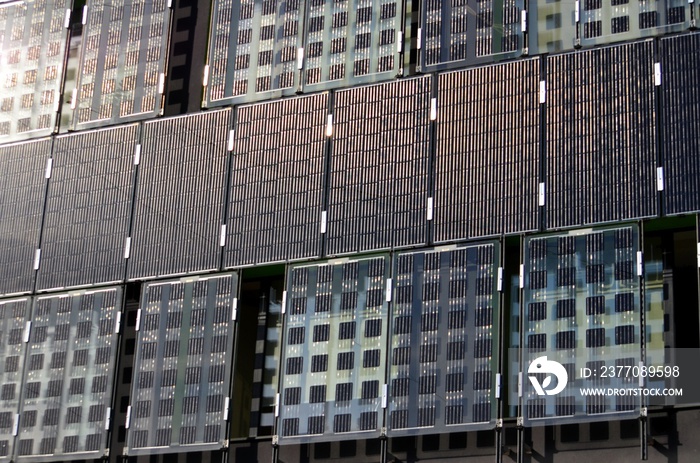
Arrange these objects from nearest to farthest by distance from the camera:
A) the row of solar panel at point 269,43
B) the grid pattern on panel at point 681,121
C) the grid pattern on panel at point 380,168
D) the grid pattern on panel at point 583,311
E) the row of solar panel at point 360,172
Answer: the grid pattern on panel at point 583,311
the grid pattern on panel at point 681,121
the row of solar panel at point 360,172
the grid pattern on panel at point 380,168
the row of solar panel at point 269,43

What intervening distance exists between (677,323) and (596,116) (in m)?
6.40

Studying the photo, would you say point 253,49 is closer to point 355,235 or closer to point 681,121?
point 355,235

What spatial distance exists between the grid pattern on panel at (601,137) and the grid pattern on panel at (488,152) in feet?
2.07

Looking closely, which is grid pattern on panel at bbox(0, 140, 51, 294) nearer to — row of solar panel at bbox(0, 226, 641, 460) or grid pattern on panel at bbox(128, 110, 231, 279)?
row of solar panel at bbox(0, 226, 641, 460)

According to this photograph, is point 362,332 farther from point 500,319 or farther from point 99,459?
point 99,459

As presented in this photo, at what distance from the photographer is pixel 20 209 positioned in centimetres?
4928

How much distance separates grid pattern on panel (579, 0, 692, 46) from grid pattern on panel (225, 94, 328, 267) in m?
8.64

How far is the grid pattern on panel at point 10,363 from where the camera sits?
4578 cm

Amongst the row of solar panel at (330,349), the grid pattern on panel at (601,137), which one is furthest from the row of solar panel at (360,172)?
the row of solar panel at (330,349)

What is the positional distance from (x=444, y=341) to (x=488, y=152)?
5.75 metres

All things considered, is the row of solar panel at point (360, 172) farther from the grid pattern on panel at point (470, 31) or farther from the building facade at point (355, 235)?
the grid pattern on panel at point (470, 31)

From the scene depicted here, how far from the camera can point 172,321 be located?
4497 centimetres

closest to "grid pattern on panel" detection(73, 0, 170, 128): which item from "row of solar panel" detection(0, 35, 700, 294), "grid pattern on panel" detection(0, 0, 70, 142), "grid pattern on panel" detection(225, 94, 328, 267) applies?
Result: "row of solar panel" detection(0, 35, 700, 294)

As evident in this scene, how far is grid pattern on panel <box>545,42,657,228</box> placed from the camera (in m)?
39.7
